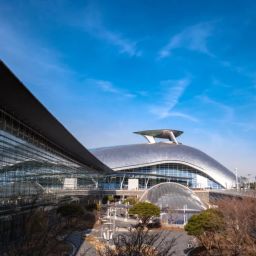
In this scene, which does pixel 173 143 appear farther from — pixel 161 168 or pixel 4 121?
pixel 4 121

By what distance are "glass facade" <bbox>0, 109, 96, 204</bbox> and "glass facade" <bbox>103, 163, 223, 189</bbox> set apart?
43.2m

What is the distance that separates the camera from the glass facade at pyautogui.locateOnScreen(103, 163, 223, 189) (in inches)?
2638

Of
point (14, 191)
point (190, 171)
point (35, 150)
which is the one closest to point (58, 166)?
point (35, 150)

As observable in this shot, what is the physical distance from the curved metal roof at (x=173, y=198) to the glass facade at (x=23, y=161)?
44.6 ft

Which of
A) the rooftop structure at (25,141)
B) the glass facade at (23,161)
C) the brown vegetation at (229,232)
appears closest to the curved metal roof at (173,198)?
the glass facade at (23,161)

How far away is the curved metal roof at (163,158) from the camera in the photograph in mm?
69062

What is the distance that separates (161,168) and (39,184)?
177 ft

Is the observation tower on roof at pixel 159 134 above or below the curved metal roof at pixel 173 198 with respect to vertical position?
above

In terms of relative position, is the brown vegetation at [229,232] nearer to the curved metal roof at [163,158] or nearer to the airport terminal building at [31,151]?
the airport terminal building at [31,151]

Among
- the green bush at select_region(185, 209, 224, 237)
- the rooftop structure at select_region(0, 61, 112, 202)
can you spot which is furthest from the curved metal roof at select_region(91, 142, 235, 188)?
the green bush at select_region(185, 209, 224, 237)

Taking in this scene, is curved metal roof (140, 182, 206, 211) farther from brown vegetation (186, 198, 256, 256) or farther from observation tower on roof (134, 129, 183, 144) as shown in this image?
observation tower on roof (134, 129, 183, 144)

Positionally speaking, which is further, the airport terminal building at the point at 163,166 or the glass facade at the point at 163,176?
the airport terminal building at the point at 163,166

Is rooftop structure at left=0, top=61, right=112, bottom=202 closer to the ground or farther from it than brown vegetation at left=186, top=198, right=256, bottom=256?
farther from it

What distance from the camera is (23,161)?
15.2m
